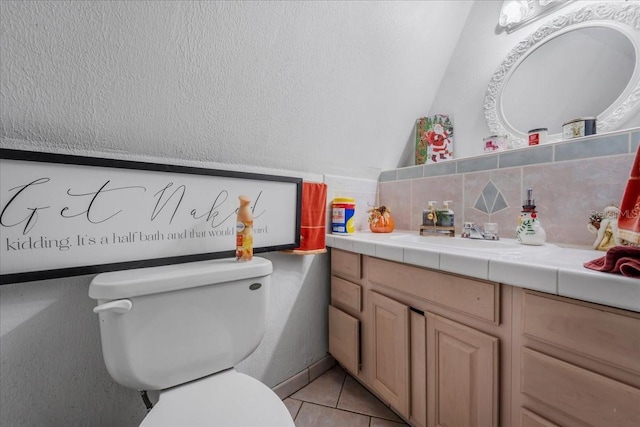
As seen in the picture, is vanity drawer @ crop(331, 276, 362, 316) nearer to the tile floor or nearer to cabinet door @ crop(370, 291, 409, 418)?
cabinet door @ crop(370, 291, 409, 418)

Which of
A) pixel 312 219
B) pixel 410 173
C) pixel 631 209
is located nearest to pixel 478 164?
pixel 410 173

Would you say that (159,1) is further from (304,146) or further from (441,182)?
(441,182)

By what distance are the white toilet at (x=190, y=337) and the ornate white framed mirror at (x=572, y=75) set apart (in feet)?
4.70

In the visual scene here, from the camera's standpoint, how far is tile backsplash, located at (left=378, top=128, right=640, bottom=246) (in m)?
0.96

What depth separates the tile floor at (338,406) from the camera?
117 centimetres

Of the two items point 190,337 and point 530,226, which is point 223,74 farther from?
point 530,226

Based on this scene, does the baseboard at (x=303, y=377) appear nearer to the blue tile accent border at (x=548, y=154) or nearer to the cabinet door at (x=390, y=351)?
the cabinet door at (x=390, y=351)

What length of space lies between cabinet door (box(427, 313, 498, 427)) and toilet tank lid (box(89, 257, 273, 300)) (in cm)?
65

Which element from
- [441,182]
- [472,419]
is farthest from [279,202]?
[472,419]

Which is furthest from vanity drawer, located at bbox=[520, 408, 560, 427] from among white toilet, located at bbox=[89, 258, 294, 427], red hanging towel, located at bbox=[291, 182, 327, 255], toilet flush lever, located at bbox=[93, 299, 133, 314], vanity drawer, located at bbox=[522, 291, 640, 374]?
toilet flush lever, located at bbox=[93, 299, 133, 314]

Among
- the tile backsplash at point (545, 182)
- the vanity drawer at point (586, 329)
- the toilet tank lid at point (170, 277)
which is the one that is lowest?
the vanity drawer at point (586, 329)

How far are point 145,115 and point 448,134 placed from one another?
5.09 ft

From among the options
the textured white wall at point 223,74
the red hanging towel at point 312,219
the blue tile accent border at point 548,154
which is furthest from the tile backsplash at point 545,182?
the red hanging towel at point 312,219

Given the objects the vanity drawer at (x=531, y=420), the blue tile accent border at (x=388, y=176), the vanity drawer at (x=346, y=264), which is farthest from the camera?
the blue tile accent border at (x=388, y=176)
